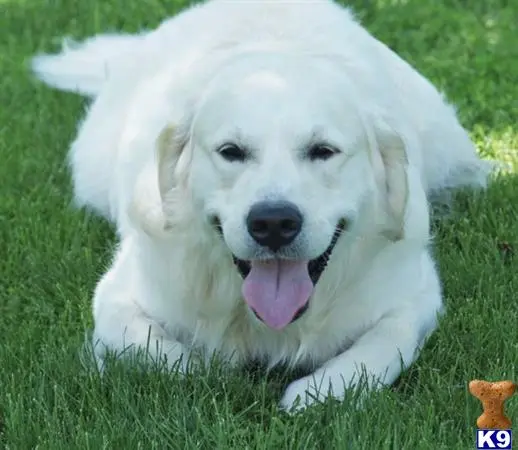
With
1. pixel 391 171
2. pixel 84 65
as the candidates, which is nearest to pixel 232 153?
pixel 391 171

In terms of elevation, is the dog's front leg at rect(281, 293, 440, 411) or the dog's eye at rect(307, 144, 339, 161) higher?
the dog's eye at rect(307, 144, 339, 161)

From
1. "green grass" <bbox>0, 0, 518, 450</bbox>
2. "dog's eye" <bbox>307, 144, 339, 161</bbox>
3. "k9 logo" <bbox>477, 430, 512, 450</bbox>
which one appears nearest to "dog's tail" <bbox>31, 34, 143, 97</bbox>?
"green grass" <bbox>0, 0, 518, 450</bbox>

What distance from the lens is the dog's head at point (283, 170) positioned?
2980mm

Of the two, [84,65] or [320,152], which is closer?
[320,152]

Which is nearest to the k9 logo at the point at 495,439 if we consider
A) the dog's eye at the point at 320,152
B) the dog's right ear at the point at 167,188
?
the dog's eye at the point at 320,152

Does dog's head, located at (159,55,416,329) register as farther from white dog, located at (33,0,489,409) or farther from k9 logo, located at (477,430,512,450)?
k9 logo, located at (477,430,512,450)

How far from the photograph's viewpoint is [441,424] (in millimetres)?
2840

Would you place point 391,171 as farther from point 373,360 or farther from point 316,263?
point 373,360

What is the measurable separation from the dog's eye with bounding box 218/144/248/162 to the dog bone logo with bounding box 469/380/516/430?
96 cm

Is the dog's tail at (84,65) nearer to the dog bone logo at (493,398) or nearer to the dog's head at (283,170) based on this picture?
the dog's head at (283,170)

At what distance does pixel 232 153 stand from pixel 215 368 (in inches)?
24.2

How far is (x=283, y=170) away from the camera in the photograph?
2.99m

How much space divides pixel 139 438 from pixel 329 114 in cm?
103

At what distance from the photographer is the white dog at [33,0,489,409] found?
Result: 3041 millimetres
